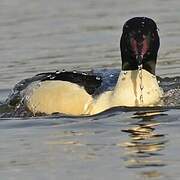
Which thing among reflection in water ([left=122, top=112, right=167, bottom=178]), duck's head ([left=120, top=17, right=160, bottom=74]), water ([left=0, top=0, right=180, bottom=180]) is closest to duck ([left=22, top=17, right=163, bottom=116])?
duck's head ([left=120, top=17, right=160, bottom=74])

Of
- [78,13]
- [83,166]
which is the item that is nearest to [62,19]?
[78,13]

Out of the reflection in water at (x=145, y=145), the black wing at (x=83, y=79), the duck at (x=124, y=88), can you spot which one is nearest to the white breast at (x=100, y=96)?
the duck at (x=124, y=88)

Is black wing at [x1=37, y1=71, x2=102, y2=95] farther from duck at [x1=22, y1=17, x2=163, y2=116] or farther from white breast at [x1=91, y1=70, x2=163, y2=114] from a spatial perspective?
white breast at [x1=91, y1=70, x2=163, y2=114]

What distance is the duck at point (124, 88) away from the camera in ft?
44.0

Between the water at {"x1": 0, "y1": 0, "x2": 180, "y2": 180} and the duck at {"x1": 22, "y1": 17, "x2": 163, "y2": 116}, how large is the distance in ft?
0.53

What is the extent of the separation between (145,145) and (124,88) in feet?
7.25

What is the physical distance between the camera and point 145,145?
11445 mm

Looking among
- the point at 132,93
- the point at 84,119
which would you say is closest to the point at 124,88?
the point at 132,93

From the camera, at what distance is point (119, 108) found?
13523mm

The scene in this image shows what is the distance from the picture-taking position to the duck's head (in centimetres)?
1322

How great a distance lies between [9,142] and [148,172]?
2227 millimetres

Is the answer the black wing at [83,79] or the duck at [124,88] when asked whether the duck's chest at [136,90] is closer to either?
the duck at [124,88]

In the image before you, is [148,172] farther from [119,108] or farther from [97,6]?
[97,6]

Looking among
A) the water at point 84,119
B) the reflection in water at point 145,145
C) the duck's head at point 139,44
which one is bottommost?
the reflection in water at point 145,145
